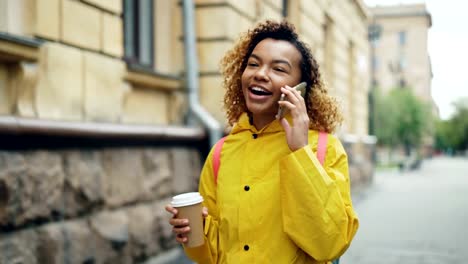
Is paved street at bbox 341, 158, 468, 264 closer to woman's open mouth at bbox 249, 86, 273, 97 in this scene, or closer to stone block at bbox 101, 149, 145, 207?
stone block at bbox 101, 149, 145, 207

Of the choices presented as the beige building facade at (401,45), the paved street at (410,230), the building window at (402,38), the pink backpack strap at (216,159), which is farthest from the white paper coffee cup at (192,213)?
the building window at (402,38)

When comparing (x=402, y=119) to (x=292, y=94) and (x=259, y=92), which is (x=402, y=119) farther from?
(x=292, y=94)

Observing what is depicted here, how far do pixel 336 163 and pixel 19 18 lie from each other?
3.29m

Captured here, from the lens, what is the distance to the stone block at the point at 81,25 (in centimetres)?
466

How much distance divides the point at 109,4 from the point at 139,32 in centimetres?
138

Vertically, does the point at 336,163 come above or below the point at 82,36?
below

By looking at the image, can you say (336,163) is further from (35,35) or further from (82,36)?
(82,36)

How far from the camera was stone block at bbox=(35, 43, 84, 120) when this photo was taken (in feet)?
14.5

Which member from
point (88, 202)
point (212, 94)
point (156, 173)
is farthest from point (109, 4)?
point (212, 94)

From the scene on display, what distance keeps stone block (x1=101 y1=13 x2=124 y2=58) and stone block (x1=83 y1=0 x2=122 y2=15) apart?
0.19 feet

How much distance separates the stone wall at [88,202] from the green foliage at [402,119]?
39.3 m

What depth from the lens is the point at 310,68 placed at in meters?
2.12

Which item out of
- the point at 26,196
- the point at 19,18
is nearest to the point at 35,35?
the point at 19,18

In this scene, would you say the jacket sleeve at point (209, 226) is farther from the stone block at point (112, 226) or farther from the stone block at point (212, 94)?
the stone block at point (212, 94)
